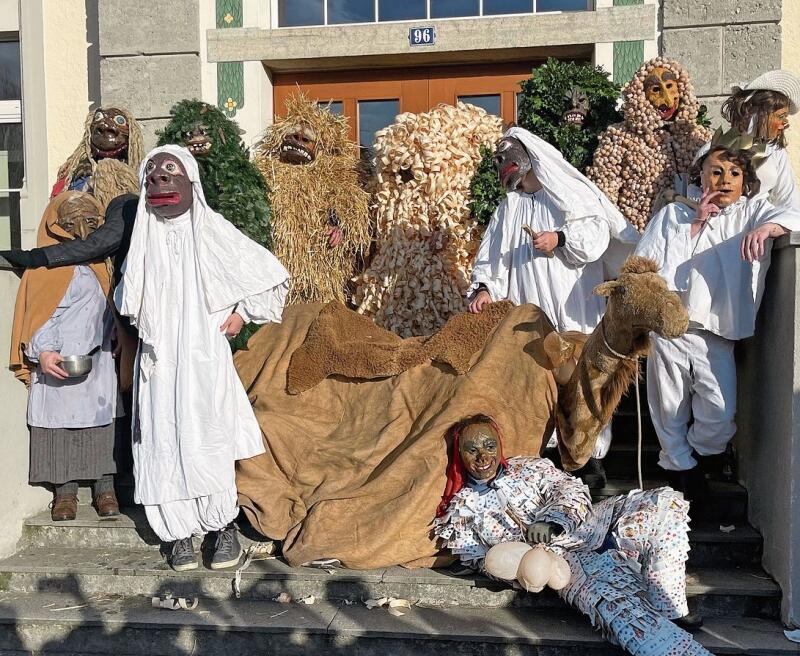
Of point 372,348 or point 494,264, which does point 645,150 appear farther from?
point 372,348

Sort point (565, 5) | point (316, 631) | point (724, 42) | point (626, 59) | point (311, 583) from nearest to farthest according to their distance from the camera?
point (316, 631), point (311, 583), point (724, 42), point (626, 59), point (565, 5)

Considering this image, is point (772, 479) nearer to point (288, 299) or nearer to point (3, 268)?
point (288, 299)

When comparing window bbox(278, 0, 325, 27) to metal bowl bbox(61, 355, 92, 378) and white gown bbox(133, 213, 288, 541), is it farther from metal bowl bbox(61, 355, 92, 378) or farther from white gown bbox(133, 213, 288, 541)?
metal bowl bbox(61, 355, 92, 378)

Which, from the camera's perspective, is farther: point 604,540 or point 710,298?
point 710,298

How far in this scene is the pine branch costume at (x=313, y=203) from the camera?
6078 millimetres

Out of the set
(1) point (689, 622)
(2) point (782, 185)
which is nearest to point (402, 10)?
(2) point (782, 185)

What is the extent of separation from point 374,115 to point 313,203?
1.61m

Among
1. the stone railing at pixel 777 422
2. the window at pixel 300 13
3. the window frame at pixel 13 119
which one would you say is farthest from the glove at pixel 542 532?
the window frame at pixel 13 119

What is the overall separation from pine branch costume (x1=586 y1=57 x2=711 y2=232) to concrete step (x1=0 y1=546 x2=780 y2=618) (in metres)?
2.31

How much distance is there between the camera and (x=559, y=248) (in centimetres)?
472

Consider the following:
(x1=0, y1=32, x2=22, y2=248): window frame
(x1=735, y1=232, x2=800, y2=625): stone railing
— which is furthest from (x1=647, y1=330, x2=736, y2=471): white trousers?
(x1=0, y1=32, x2=22, y2=248): window frame

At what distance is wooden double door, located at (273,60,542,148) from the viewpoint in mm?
7160

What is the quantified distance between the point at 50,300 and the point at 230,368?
3.95 ft

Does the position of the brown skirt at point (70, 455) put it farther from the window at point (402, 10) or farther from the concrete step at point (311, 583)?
the window at point (402, 10)
